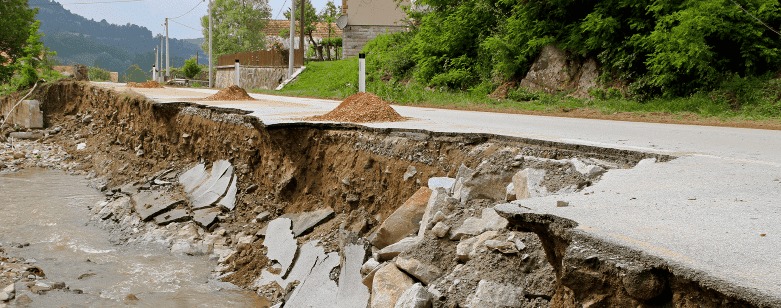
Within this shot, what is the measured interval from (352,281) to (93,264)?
4.74 m

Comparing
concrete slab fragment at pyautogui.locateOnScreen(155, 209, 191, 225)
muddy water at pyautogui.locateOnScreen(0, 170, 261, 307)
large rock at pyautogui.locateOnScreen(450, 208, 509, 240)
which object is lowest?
muddy water at pyautogui.locateOnScreen(0, 170, 261, 307)

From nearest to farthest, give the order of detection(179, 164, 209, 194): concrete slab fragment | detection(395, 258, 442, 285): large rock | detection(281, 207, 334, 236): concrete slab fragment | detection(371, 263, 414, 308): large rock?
detection(395, 258, 442, 285): large rock < detection(371, 263, 414, 308): large rock < detection(281, 207, 334, 236): concrete slab fragment < detection(179, 164, 209, 194): concrete slab fragment

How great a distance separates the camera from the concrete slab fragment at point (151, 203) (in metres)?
11.1

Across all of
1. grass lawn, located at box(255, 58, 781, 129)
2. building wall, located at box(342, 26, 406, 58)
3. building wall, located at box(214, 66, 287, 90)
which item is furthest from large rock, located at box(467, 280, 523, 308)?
building wall, located at box(342, 26, 406, 58)

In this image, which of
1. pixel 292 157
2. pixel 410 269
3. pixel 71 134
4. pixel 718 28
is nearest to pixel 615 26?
pixel 718 28

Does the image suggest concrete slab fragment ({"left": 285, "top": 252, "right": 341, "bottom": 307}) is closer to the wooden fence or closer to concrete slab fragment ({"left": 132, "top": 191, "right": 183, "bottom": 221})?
concrete slab fragment ({"left": 132, "top": 191, "right": 183, "bottom": 221})

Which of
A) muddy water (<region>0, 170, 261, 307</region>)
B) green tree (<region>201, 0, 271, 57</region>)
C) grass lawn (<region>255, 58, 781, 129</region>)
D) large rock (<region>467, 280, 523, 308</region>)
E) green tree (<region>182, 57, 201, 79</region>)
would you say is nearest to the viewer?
large rock (<region>467, 280, 523, 308</region>)

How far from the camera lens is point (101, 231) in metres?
11.0

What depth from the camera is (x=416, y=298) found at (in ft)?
13.7

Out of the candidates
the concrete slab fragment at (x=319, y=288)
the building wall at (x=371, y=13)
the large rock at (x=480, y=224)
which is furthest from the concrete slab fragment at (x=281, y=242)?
the building wall at (x=371, y=13)

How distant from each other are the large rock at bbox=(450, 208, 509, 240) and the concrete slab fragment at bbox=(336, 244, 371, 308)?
0.99m

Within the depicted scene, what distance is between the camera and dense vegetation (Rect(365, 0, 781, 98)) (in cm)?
1373

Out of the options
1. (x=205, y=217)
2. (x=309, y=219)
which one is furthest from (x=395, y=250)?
(x=205, y=217)

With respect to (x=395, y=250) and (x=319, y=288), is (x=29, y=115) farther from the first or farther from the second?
(x=395, y=250)
